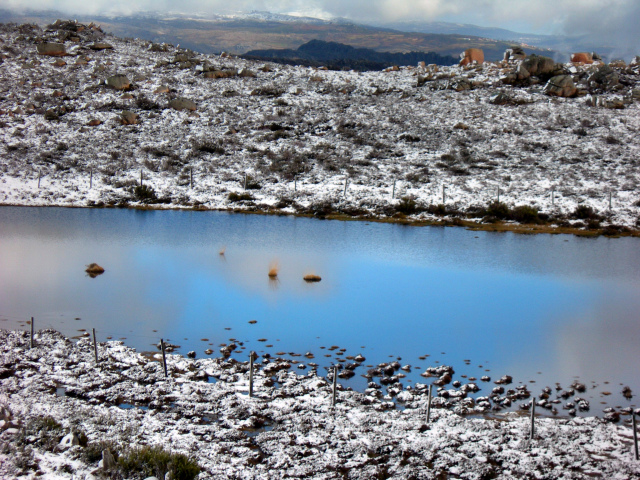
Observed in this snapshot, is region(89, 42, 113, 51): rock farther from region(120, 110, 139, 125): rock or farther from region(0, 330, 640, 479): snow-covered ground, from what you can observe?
region(0, 330, 640, 479): snow-covered ground

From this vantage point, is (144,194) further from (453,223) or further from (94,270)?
(453,223)

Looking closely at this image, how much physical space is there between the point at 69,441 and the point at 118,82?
61.7 m

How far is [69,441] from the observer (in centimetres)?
1147

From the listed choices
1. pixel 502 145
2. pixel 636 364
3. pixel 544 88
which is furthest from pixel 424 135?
pixel 636 364

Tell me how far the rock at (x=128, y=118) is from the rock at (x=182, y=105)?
4.68 meters

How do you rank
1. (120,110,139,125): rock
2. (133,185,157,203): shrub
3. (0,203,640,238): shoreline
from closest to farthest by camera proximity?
(0,203,640,238): shoreline
(133,185,157,203): shrub
(120,110,139,125): rock

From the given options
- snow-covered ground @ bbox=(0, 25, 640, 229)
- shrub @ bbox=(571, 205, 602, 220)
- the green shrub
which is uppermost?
snow-covered ground @ bbox=(0, 25, 640, 229)

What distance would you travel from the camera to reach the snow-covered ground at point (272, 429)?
11203 mm

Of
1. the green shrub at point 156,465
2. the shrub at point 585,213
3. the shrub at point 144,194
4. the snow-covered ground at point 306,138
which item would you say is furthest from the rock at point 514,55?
the green shrub at point 156,465

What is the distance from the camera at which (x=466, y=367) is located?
16.7 metres

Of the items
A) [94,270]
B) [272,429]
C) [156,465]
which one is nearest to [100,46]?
[94,270]

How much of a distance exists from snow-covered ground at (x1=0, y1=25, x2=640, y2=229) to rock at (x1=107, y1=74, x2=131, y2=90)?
71 cm

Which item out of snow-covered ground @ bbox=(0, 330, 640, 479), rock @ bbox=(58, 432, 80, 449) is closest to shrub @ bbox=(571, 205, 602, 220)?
snow-covered ground @ bbox=(0, 330, 640, 479)

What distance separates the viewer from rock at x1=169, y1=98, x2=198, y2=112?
6150 cm
